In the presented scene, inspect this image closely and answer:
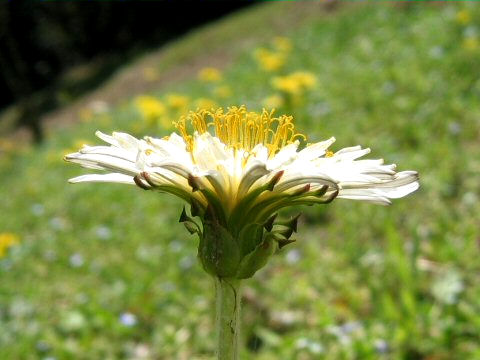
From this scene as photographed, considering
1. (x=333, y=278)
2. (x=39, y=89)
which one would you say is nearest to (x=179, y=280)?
(x=333, y=278)

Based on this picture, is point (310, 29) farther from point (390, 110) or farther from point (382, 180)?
point (382, 180)

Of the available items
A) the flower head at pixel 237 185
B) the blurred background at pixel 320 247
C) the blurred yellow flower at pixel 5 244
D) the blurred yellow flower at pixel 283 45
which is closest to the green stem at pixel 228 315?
the flower head at pixel 237 185

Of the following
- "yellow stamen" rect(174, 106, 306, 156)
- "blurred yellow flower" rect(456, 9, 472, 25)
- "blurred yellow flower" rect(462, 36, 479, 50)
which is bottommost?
"yellow stamen" rect(174, 106, 306, 156)

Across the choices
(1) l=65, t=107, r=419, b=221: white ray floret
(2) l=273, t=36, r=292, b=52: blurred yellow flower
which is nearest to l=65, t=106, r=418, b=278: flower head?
(1) l=65, t=107, r=419, b=221: white ray floret

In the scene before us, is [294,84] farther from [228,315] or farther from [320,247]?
[228,315]

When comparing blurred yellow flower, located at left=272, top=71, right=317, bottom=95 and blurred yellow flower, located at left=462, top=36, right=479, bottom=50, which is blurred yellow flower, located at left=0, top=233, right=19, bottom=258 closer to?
blurred yellow flower, located at left=272, top=71, right=317, bottom=95
